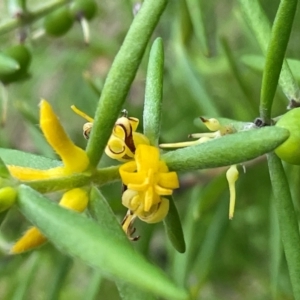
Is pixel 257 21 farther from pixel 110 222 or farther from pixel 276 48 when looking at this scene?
pixel 110 222

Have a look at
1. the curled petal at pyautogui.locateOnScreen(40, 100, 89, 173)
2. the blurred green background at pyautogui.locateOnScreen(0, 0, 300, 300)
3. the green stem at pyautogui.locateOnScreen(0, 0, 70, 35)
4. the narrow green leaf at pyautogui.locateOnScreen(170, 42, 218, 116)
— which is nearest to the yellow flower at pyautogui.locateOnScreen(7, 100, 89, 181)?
the curled petal at pyautogui.locateOnScreen(40, 100, 89, 173)

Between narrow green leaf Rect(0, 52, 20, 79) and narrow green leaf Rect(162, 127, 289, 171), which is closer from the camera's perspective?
narrow green leaf Rect(162, 127, 289, 171)

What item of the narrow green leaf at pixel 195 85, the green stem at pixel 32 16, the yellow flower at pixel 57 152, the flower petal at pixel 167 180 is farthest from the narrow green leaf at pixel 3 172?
the narrow green leaf at pixel 195 85

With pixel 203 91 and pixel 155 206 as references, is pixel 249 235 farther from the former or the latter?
pixel 155 206

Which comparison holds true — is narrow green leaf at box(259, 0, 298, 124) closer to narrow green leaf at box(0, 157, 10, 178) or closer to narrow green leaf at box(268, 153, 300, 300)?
narrow green leaf at box(268, 153, 300, 300)

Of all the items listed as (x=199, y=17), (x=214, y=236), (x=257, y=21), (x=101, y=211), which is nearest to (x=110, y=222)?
(x=101, y=211)

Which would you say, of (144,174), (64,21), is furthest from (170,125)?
(144,174)
